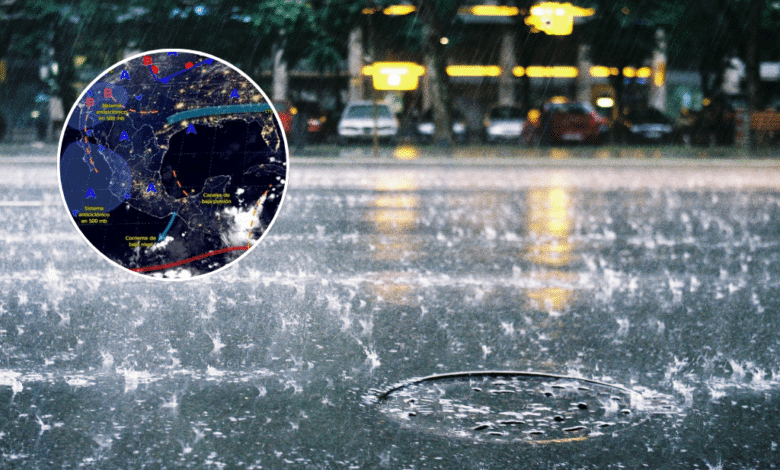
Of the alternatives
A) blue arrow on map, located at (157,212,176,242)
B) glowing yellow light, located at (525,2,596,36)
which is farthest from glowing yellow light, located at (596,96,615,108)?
blue arrow on map, located at (157,212,176,242)

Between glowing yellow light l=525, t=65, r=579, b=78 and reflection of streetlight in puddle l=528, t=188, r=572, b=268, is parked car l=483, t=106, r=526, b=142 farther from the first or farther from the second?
reflection of streetlight in puddle l=528, t=188, r=572, b=268

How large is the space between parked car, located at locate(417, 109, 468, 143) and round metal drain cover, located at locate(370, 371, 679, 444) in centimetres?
3040

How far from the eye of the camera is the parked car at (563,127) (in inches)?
1271

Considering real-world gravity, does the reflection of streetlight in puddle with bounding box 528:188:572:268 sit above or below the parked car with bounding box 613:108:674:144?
above

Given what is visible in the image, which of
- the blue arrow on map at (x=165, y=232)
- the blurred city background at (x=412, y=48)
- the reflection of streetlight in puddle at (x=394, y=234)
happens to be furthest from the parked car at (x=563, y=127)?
the blue arrow on map at (x=165, y=232)

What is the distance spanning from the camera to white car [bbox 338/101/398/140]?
31984 millimetres

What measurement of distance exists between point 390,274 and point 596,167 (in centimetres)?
1627

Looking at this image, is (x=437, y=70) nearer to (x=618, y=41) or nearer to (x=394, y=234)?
(x=618, y=41)

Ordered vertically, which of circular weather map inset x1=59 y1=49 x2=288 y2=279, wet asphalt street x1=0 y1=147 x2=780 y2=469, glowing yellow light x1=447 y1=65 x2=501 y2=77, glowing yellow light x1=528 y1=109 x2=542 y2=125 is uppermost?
circular weather map inset x1=59 y1=49 x2=288 y2=279

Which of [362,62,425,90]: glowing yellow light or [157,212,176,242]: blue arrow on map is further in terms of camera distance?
[362,62,425,90]: glowing yellow light

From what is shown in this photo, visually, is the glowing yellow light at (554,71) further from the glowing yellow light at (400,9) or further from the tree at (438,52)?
the glowing yellow light at (400,9)

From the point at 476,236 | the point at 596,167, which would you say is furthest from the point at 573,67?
the point at 476,236

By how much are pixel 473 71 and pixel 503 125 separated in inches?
511

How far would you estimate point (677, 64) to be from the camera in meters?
41.1
